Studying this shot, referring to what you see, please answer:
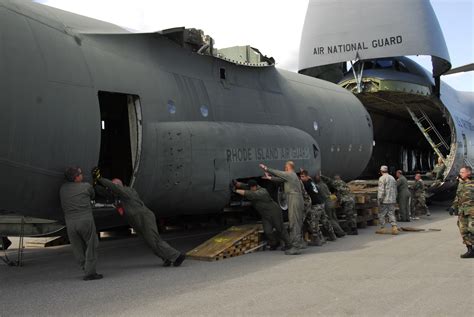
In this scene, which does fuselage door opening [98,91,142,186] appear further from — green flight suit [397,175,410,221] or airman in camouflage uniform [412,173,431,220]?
airman in camouflage uniform [412,173,431,220]

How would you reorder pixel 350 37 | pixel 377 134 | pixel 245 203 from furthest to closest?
pixel 377 134 < pixel 350 37 < pixel 245 203

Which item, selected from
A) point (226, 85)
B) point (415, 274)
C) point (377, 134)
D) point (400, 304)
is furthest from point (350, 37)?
point (400, 304)

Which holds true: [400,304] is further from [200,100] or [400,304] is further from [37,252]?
[37,252]

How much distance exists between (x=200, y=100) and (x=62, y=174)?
3.27m

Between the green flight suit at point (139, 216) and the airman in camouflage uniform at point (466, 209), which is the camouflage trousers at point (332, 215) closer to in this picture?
the airman in camouflage uniform at point (466, 209)

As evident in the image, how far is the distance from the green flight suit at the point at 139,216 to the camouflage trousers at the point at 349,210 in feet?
19.8

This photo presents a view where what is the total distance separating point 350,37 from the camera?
19312 millimetres

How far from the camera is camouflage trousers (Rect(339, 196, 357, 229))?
12773 mm

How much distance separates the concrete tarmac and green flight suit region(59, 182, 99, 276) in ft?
1.23

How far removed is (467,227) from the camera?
8617 millimetres

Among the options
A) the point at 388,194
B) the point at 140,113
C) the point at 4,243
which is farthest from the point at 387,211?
the point at 4,243

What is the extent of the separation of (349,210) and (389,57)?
27.9ft

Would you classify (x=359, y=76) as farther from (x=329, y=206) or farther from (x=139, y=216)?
(x=139, y=216)

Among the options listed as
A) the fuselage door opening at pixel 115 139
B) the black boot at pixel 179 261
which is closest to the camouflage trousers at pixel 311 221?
the black boot at pixel 179 261
